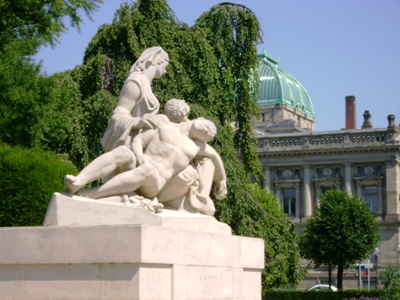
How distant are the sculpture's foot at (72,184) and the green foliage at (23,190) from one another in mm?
6054

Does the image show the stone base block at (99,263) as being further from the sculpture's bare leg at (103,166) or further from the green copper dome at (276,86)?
the green copper dome at (276,86)

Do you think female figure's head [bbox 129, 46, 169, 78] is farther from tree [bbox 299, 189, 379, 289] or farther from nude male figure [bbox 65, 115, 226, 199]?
tree [bbox 299, 189, 379, 289]

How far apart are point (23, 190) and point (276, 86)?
262 ft

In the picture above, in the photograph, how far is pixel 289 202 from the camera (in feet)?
257

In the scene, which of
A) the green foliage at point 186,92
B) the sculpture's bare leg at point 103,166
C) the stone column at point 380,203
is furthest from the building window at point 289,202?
the sculpture's bare leg at point 103,166

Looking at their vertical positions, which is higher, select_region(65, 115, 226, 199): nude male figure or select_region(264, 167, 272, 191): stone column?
select_region(264, 167, 272, 191): stone column

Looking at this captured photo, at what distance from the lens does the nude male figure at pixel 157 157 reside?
11.0 metres

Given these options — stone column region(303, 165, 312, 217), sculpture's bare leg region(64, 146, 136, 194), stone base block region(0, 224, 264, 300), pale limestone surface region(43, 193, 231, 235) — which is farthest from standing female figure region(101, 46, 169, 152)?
stone column region(303, 165, 312, 217)

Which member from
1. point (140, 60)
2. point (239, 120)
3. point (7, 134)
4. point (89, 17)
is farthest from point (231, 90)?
point (140, 60)

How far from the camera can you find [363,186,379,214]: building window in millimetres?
75438

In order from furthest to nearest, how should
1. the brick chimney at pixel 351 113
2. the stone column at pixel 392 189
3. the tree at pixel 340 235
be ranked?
1. the brick chimney at pixel 351 113
2. the stone column at pixel 392 189
3. the tree at pixel 340 235

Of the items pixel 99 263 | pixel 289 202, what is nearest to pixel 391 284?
pixel 99 263

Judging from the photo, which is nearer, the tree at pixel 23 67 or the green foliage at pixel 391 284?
the tree at pixel 23 67

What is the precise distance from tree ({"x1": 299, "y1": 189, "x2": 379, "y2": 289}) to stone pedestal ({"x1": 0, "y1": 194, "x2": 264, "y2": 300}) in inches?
1796
